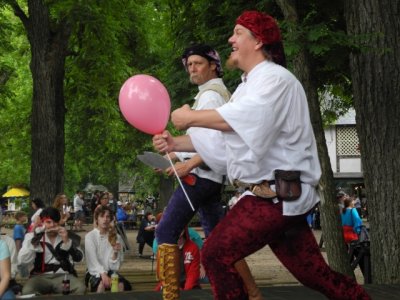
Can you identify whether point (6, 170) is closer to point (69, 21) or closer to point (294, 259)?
point (69, 21)

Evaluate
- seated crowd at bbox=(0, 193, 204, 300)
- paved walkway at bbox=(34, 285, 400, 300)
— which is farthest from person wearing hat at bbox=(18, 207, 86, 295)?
paved walkway at bbox=(34, 285, 400, 300)

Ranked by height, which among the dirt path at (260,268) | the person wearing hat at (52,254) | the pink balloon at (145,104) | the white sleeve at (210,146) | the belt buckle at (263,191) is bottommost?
the dirt path at (260,268)

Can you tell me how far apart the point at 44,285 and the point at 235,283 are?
5.69 m

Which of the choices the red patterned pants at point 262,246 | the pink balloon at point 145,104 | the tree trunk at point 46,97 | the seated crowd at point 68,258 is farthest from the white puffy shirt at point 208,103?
the tree trunk at point 46,97

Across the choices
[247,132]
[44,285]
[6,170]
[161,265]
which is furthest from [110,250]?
[6,170]

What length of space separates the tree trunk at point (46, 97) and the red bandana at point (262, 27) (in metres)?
15.5

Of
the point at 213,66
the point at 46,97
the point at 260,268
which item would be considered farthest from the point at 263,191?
the point at 46,97

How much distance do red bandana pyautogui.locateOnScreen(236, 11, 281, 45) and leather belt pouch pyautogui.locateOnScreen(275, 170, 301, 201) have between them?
29.4 inches

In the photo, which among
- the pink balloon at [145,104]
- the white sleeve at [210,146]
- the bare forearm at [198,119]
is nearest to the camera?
the bare forearm at [198,119]

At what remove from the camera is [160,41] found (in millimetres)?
30875

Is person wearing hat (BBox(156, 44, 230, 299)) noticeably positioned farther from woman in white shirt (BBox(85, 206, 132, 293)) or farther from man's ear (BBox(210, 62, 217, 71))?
woman in white shirt (BBox(85, 206, 132, 293))

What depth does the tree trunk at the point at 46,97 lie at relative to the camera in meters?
20.2

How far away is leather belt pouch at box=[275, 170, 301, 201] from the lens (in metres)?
4.69

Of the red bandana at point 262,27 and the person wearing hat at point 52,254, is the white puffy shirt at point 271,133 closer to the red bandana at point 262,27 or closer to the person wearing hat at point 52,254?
the red bandana at point 262,27
